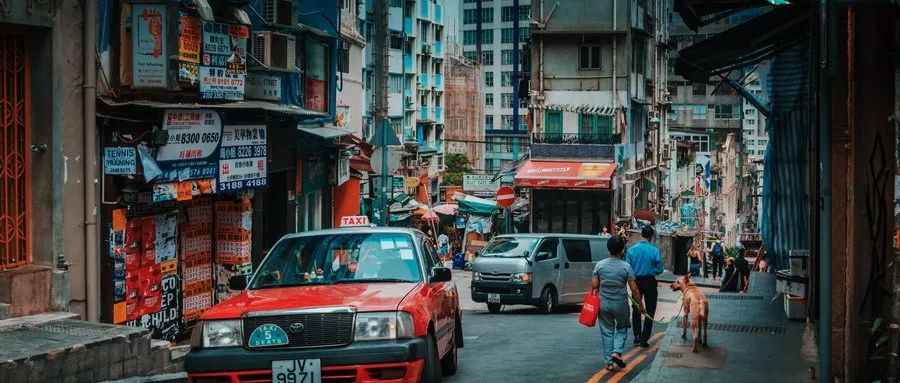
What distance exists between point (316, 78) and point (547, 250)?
6421 mm

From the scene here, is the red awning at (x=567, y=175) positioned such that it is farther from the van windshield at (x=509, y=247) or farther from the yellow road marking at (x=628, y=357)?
the yellow road marking at (x=628, y=357)

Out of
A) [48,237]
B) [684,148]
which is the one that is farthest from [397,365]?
[684,148]

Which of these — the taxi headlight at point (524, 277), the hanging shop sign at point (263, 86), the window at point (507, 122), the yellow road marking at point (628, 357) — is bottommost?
the yellow road marking at point (628, 357)

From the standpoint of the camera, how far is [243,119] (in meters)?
19.3

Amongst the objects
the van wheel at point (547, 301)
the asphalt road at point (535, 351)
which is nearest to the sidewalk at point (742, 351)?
the asphalt road at point (535, 351)

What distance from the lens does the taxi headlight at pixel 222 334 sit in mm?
9523

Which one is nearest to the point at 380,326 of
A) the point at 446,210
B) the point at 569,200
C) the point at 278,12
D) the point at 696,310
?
the point at 696,310

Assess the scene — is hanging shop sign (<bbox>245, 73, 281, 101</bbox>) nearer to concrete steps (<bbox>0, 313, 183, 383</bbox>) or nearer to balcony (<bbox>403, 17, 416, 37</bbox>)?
concrete steps (<bbox>0, 313, 183, 383</bbox>)

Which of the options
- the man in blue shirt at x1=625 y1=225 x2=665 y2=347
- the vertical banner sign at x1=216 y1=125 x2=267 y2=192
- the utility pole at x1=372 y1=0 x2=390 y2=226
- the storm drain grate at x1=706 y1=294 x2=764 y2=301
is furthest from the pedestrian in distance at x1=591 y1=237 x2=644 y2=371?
the utility pole at x1=372 y1=0 x2=390 y2=226

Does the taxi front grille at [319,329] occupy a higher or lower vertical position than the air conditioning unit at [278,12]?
lower

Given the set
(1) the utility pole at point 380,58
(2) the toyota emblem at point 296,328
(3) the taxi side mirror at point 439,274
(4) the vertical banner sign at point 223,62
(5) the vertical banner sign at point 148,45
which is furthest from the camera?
(1) the utility pole at point 380,58

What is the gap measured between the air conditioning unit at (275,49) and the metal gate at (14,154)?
23.3 feet

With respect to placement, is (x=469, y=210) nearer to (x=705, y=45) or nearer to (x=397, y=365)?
(x=705, y=45)

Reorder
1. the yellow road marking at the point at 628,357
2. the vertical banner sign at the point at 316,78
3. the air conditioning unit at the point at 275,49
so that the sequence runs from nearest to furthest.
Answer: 1. the yellow road marking at the point at 628,357
2. the air conditioning unit at the point at 275,49
3. the vertical banner sign at the point at 316,78
